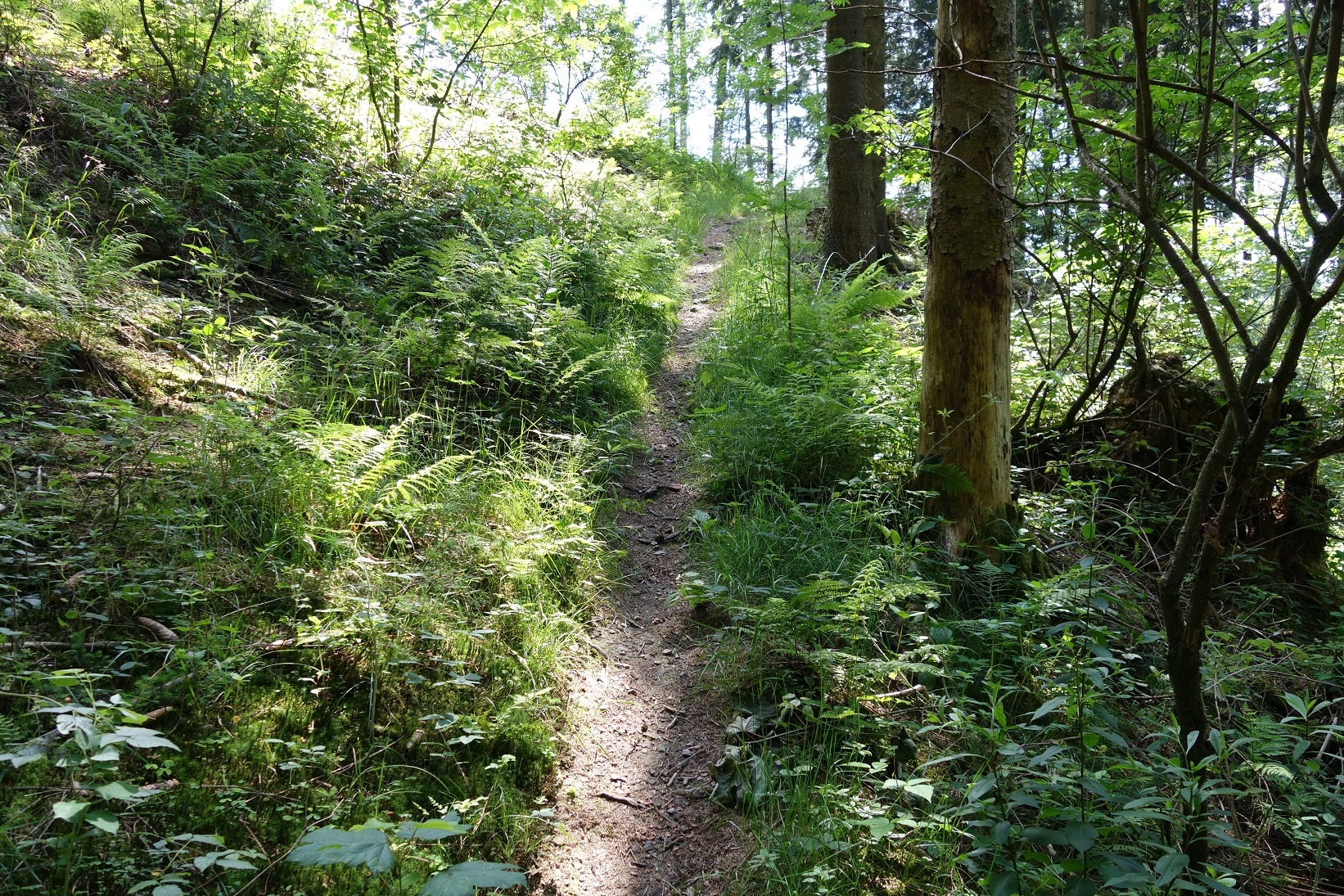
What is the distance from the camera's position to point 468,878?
1.60 metres

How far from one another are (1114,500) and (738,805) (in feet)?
11.9

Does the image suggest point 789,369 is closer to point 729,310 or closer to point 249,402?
point 729,310

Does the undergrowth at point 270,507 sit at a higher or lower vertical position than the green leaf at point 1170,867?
higher

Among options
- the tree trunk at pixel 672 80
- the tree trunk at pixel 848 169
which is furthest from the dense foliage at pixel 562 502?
the tree trunk at pixel 672 80

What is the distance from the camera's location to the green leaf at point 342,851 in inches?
60.7

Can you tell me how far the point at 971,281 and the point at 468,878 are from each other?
4.03 meters

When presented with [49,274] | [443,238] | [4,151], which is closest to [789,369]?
[443,238]

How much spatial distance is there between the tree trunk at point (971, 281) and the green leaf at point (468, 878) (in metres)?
3.39

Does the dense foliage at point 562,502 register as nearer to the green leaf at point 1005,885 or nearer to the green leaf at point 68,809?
the green leaf at point 68,809

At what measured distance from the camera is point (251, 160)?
6312 mm

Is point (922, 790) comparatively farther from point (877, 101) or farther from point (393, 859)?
point (877, 101)

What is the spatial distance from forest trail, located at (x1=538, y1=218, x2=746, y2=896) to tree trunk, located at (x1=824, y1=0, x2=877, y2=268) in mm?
6040

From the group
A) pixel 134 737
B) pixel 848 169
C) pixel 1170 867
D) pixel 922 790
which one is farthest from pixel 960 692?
pixel 848 169

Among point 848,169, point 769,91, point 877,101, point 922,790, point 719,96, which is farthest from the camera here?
point 719,96
